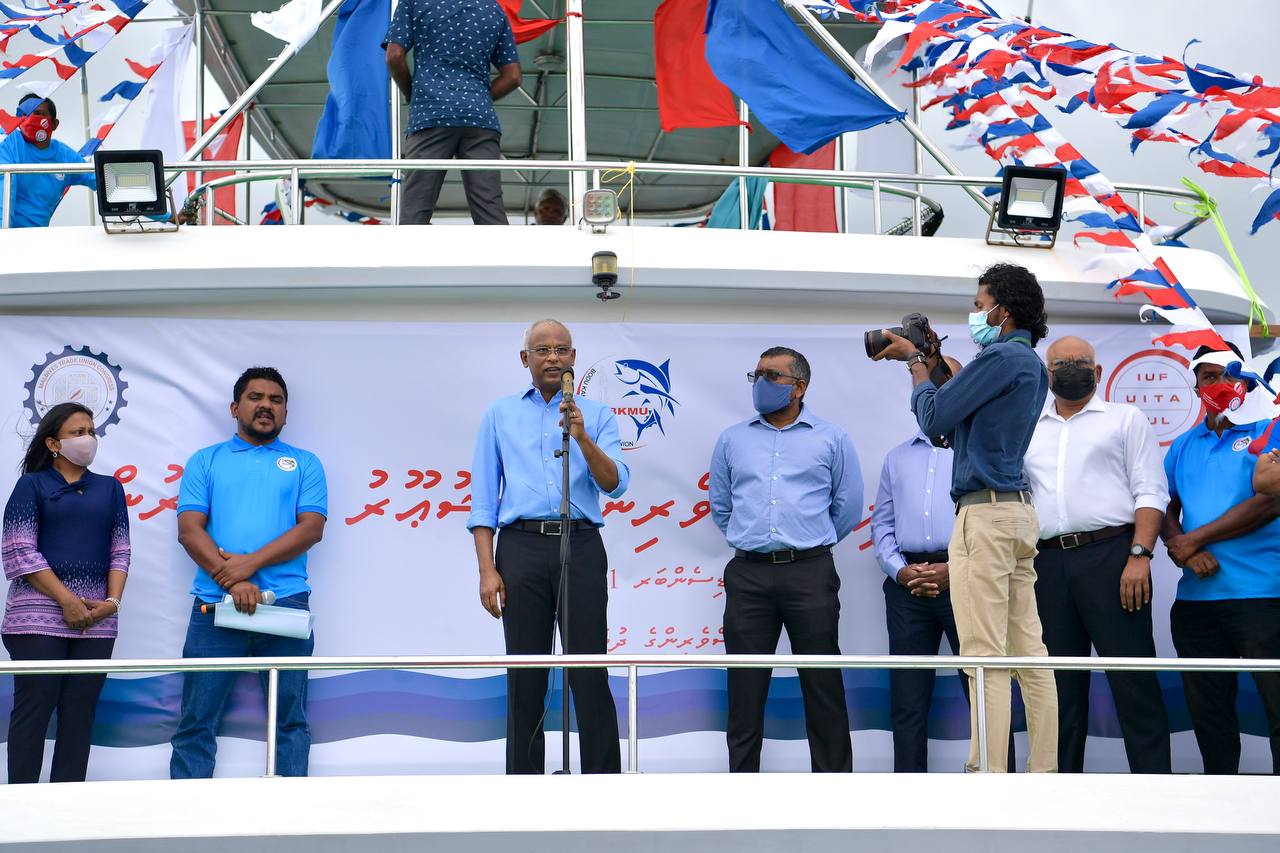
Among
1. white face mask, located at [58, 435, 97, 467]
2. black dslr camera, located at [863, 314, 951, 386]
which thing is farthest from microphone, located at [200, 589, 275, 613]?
black dslr camera, located at [863, 314, 951, 386]

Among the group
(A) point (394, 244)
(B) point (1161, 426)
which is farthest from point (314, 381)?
(B) point (1161, 426)

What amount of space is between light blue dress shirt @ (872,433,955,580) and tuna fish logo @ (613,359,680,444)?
1.04 m

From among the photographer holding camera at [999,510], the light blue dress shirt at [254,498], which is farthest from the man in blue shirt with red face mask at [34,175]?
the photographer holding camera at [999,510]

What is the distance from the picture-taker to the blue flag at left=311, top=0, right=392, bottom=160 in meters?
7.42

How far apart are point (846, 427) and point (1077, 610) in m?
1.45

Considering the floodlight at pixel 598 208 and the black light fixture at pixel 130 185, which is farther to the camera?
the floodlight at pixel 598 208

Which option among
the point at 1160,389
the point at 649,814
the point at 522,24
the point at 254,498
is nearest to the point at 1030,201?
the point at 1160,389

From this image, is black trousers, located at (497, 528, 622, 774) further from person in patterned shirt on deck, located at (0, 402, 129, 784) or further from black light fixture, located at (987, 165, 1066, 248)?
black light fixture, located at (987, 165, 1066, 248)

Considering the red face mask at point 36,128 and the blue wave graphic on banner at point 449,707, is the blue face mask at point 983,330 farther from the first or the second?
the red face mask at point 36,128

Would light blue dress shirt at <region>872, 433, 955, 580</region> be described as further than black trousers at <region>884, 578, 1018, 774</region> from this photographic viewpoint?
Yes

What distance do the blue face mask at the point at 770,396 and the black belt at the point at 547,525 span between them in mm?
1013

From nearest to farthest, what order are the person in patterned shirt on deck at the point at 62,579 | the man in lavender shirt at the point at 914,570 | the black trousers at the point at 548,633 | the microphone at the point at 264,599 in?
1. the black trousers at the point at 548,633
2. the person in patterned shirt on deck at the point at 62,579
3. the microphone at the point at 264,599
4. the man in lavender shirt at the point at 914,570

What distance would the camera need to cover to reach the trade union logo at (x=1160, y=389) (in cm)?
686

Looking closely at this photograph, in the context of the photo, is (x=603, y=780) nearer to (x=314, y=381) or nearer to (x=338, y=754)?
(x=338, y=754)
